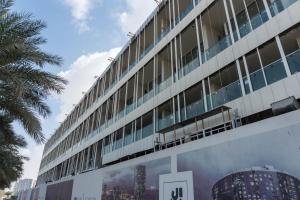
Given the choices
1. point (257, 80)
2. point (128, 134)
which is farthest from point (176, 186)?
point (128, 134)

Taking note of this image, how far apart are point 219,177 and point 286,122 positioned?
3.01 meters

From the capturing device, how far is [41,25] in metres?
10.2

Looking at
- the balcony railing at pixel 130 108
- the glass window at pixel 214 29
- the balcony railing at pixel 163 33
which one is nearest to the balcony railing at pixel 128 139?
the balcony railing at pixel 130 108

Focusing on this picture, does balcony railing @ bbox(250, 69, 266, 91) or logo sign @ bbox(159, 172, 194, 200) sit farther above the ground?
balcony railing @ bbox(250, 69, 266, 91)

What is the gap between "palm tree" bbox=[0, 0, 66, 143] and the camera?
30.5ft

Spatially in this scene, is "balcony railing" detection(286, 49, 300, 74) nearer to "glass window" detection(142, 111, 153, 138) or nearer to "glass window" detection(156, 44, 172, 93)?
"glass window" detection(156, 44, 172, 93)

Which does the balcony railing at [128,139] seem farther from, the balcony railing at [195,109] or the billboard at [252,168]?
the billboard at [252,168]

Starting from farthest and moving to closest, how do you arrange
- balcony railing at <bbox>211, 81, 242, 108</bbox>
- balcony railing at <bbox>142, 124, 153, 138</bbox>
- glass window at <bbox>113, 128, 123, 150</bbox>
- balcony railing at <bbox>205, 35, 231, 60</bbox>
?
glass window at <bbox>113, 128, 123, 150</bbox> < balcony railing at <bbox>142, 124, 153, 138</bbox> < balcony railing at <bbox>205, 35, 231, 60</bbox> < balcony railing at <bbox>211, 81, 242, 108</bbox>

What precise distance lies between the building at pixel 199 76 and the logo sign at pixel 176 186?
121cm

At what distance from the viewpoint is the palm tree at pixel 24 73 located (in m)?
9.29

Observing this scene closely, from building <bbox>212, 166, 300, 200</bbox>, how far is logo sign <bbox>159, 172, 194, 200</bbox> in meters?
1.36

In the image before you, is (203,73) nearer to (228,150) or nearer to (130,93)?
(228,150)

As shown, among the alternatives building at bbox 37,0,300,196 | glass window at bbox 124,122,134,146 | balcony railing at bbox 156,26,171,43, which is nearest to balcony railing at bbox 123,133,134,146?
glass window at bbox 124,122,134,146

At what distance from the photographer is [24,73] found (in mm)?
9836
